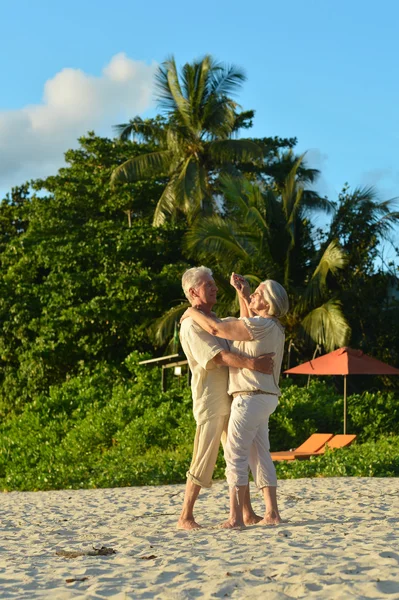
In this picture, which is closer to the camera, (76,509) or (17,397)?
(76,509)

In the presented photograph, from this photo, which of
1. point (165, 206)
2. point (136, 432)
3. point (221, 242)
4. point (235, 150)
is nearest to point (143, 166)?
point (165, 206)

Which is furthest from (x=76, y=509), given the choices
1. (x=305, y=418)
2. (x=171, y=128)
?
(x=171, y=128)

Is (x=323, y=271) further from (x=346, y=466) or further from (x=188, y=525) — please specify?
(x=188, y=525)

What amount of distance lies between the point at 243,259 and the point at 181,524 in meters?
15.7

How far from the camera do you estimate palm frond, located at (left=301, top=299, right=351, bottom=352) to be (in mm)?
19750

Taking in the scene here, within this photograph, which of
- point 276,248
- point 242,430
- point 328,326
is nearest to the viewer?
point 242,430

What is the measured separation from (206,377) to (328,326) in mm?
14272

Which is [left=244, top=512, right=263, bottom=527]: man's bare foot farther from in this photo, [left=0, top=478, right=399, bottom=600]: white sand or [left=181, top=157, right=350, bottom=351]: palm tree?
[left=181, top=157, right=350, bottom=351]: palm tree

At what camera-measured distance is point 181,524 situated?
642cm

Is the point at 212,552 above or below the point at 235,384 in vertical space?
below

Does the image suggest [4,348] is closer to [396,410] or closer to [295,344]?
[295,344]

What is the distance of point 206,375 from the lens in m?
6.14

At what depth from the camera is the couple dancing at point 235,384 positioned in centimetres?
602

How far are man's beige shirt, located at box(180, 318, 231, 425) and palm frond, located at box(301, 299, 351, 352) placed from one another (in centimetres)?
1375
